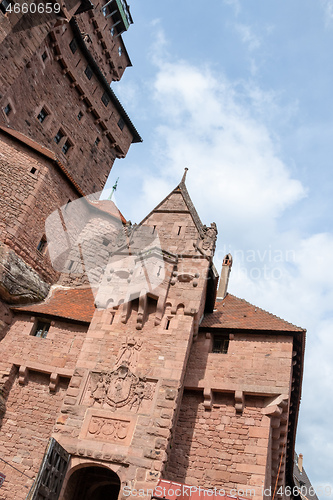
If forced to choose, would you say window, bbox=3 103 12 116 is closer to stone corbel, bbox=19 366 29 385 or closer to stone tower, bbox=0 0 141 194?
stone tower, bbox=0 0 141 194

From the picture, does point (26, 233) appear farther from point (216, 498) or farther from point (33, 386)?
point (216, 498)

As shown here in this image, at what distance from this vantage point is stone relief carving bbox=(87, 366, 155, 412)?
47.5 ft

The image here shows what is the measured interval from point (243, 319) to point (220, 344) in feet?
4.61

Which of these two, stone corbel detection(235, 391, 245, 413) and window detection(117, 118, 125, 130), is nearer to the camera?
stone corbel detection(235, 391, 245, 413)

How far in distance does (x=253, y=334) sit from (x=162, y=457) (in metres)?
5.75

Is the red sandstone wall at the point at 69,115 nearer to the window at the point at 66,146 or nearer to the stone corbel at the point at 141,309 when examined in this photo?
the window at the point at 66,146

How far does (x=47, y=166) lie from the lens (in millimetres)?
23344

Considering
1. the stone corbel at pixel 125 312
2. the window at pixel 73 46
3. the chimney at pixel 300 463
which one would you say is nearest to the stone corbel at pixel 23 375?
the stone corbel at pixel 125 312

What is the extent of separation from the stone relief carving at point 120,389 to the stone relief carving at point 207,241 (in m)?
5.57

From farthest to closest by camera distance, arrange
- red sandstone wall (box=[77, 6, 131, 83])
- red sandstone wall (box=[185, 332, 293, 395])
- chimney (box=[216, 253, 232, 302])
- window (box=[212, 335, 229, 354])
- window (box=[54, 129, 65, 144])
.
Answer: red sandstone wall (box=[77, 6, 131, 83]), window (box=[54, 129, 65, 144]), chimney (box=[216, 253, 232, 302]), window (box=[212, 335, 229, 354]), red sandstone wall (box=[185, 332, 293, 395])

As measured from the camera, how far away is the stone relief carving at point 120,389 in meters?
14.5

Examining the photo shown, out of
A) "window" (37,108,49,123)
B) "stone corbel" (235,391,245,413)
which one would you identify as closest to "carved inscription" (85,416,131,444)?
"stone corbel" (235,391,245,413)

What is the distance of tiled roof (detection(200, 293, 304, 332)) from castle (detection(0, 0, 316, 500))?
79mm

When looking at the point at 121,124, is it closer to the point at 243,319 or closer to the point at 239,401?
the point at 243,319
